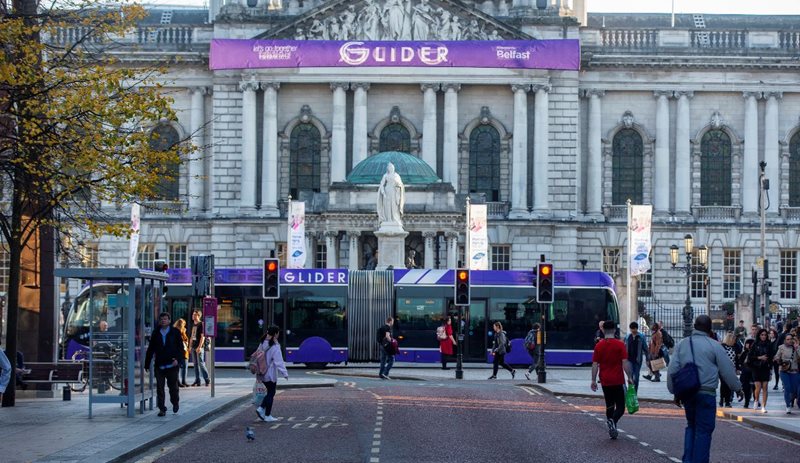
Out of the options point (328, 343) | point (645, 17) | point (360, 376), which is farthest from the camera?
point (645, 17)

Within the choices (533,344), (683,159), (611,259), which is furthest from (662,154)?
(533,344)

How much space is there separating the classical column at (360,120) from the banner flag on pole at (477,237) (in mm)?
16680

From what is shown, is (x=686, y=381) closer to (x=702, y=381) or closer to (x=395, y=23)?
(x=702, y=381)

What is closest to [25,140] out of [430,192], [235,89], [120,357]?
[120,357]

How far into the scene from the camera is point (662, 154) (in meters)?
95.4

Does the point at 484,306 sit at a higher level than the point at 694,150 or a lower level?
lower

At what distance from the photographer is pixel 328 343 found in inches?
2498

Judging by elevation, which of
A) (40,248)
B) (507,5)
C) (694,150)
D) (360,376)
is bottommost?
(360,376)

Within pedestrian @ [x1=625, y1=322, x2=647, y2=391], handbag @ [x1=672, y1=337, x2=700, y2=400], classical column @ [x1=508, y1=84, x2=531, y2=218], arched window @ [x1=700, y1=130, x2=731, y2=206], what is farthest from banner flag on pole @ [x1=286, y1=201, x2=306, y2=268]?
handbag @ [x1=672, y1=337, x2=700, y2=400]

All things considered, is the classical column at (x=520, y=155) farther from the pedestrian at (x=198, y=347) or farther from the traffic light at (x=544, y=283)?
the pedestrian at (x=198, y=347)

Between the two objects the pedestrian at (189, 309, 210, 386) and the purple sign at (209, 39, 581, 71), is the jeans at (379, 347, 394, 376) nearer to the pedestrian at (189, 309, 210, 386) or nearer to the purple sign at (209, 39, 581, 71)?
the pedestrian at (189, 309, 210, 386)

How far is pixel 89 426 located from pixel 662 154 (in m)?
66.6

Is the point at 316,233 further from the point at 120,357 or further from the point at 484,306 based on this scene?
the point at 120,357

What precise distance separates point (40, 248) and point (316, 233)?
44558 millimetres
